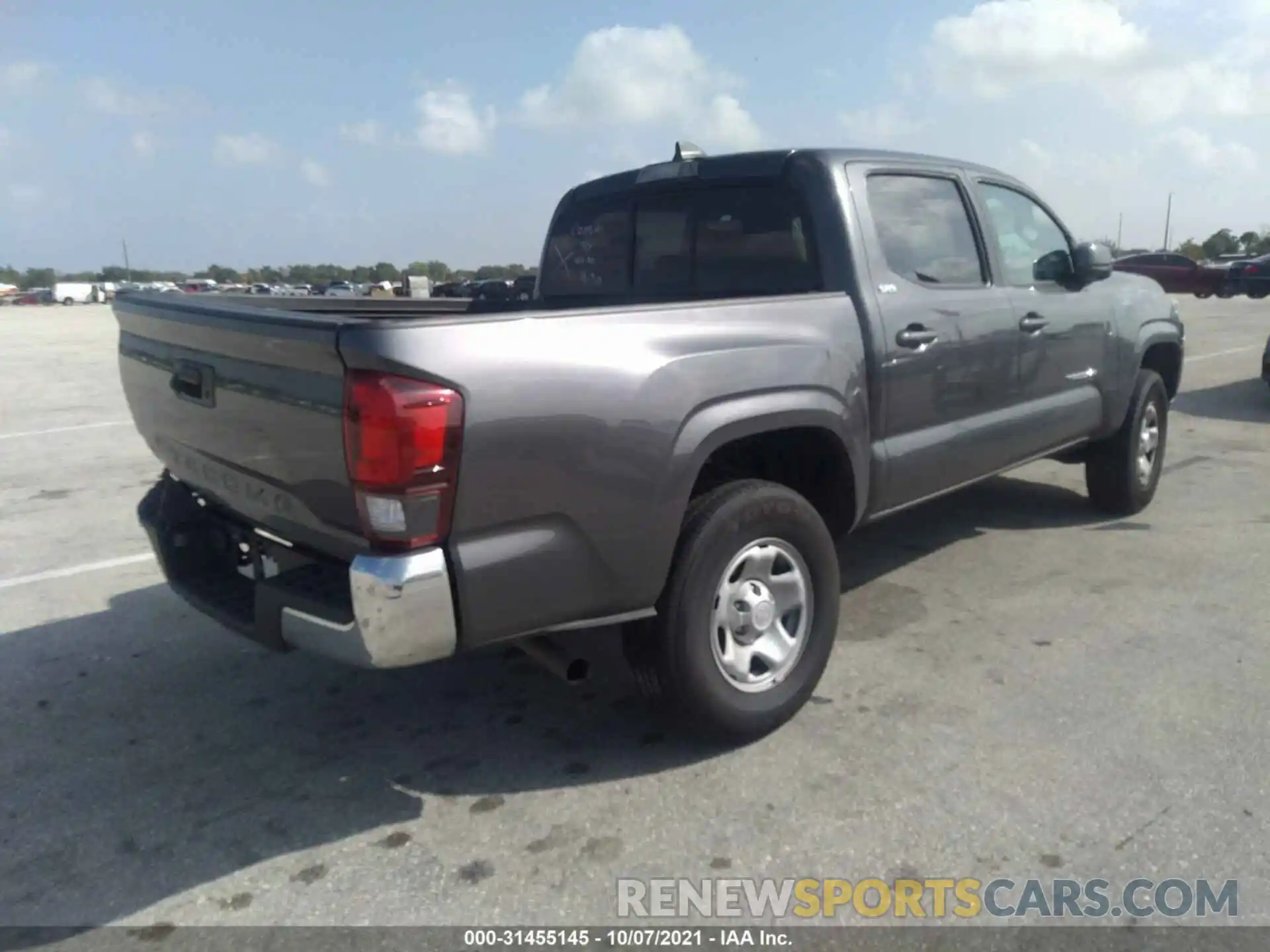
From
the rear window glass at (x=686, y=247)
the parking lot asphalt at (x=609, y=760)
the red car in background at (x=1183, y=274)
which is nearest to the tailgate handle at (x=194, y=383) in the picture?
the parking lot asphalt at (x=609, y=760)

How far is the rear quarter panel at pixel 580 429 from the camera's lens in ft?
8.42

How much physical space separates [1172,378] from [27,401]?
12132 millimetres

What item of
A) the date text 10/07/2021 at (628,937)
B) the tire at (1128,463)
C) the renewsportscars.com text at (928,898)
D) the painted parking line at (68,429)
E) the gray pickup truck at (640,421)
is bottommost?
the date text 10/07/2021 at (628,937)

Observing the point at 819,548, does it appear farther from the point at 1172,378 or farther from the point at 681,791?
the point at 1172,378

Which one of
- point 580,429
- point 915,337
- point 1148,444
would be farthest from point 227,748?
point 1148,444

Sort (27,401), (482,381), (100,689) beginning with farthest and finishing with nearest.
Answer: (27,401) → (100,689) → (482,381)

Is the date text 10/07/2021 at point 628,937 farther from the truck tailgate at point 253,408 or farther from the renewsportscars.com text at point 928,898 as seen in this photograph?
the truck tailgate at point 253,408

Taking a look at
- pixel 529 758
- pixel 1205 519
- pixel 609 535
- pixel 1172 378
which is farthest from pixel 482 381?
pixel 1172 378

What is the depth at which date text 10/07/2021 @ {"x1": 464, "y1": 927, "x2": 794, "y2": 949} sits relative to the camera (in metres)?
2.46

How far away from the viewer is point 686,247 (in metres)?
4.33

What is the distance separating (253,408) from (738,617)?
1609 millimetres

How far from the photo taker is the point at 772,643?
3418mm

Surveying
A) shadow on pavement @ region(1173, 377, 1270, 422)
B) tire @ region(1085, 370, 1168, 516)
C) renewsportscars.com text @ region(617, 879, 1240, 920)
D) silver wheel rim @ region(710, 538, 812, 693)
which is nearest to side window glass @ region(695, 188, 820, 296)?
silver wheel rim @ region(710, 538, 812, 693)

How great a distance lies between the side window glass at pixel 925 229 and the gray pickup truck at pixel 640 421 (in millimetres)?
13
